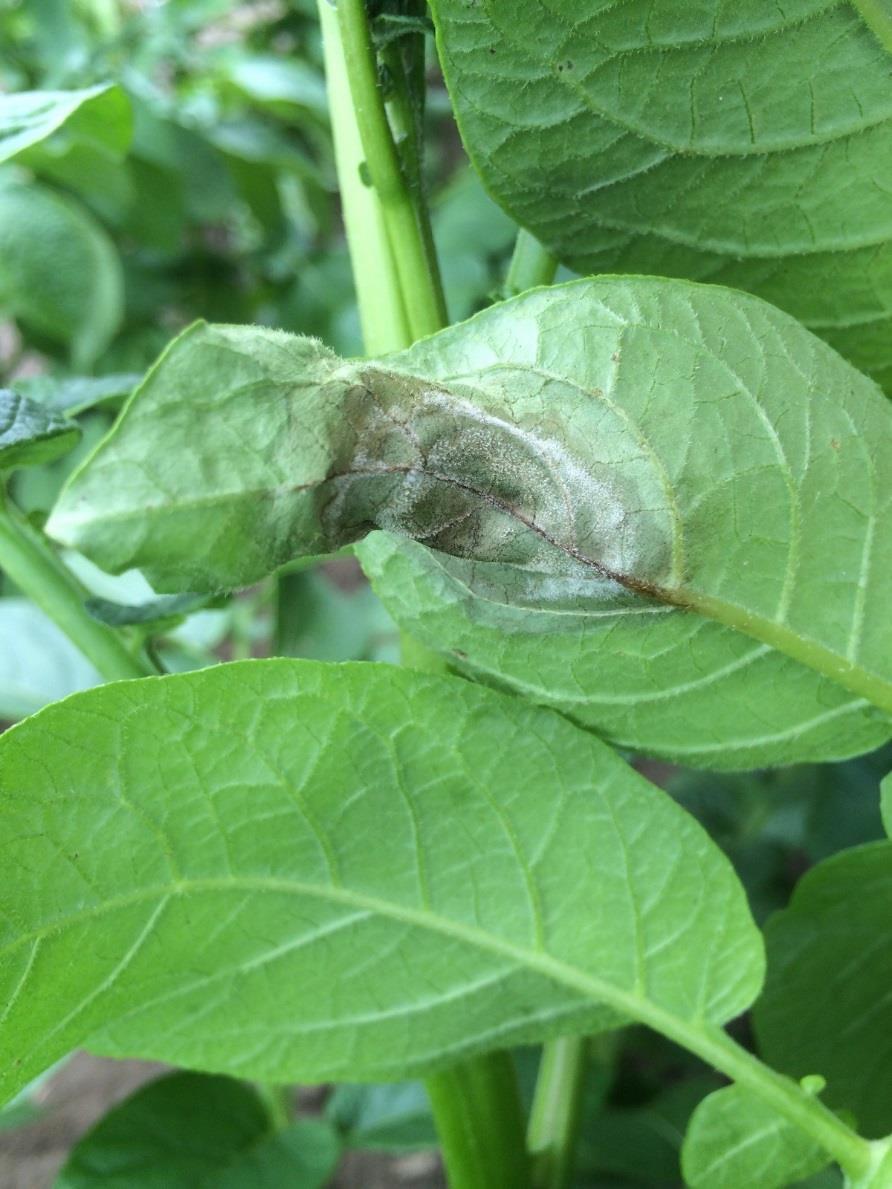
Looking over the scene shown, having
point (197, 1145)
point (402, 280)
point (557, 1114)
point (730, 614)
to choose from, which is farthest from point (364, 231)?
point (197, 1145)

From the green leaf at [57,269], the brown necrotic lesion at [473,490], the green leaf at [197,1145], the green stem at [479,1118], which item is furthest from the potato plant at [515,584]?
the green leaf at [57,269]

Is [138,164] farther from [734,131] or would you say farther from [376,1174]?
[376,1174]

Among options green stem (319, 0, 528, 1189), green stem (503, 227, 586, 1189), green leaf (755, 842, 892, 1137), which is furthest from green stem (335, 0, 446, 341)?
green stem (503, 227, 586, 1189)

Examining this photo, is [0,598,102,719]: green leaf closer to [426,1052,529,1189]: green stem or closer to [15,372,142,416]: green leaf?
[15,372,142,416]: green leaf

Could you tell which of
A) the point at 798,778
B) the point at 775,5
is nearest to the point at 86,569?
the point at 775,5

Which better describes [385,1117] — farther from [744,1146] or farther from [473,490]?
[473,490]

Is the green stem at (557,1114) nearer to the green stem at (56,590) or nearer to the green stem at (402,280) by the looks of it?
the green stem at (402,280)
